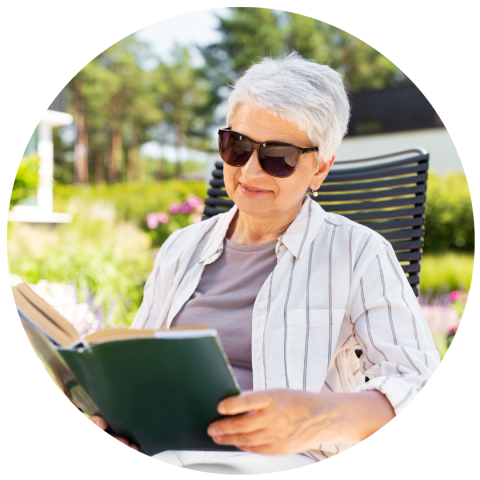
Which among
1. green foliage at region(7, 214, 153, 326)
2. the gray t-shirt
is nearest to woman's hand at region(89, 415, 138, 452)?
the gray t-shirt

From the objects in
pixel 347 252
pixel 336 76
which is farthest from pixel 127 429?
pixel 336 76

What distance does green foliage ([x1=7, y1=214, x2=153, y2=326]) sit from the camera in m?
4.97

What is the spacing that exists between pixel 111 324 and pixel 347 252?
112 inches

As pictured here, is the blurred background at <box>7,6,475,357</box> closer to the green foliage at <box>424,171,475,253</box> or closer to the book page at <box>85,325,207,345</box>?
the green foliage at <box>424,171,475,253</box>

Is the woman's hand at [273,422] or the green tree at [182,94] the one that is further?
the green tree at [182,94]

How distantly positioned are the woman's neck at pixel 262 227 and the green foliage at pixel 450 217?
34.9 ft

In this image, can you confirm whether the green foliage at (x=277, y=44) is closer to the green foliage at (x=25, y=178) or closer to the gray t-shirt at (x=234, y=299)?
the green foliage at (x=25, y=178)

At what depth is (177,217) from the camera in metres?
7.35

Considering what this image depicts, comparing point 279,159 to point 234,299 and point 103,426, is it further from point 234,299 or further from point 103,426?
point 103,426

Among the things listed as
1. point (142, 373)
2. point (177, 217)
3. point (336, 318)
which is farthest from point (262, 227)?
point (177, 217)

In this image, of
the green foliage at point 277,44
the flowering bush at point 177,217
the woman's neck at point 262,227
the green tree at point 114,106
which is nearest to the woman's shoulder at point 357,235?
the woman's neck at point 262,227

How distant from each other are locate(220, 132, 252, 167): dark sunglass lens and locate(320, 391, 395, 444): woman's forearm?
95cm

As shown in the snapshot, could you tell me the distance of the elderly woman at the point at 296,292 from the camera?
1.52 meters

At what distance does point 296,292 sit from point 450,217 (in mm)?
11117
